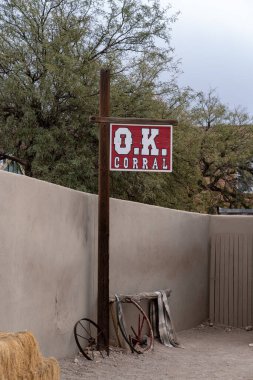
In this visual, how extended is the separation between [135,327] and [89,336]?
57.6 inches

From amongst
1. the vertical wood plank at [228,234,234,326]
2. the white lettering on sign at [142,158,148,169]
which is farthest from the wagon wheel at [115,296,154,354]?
the vertical wood plank at [228,234,234,326]

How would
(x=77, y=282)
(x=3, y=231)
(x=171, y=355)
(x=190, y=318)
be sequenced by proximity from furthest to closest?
1. (x=190, y=318)
2. (x=171, y=355)
3. (x=77, y=282)
4. (x=3, y=231)

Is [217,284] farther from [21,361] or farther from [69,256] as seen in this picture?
[21,361]

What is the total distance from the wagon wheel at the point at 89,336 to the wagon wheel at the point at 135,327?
1.53ft

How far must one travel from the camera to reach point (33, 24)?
17906mm

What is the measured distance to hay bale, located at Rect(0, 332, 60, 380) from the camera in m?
4.38

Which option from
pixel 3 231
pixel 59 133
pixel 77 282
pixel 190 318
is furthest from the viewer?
pixel 59 133

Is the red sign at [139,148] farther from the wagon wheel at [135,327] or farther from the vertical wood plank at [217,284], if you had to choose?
the vertical wood plank at [217,284]

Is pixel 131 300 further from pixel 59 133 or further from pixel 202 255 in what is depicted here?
pixel 59 133

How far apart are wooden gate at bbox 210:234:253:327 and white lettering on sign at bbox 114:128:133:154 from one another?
5252mm

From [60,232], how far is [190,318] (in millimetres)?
5744

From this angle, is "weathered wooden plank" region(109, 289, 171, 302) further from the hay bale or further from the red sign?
the hay bale

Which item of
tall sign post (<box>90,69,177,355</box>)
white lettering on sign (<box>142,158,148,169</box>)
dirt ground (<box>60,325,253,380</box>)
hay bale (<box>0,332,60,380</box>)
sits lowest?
dirt ground (<box>60,325,253,380</box>)

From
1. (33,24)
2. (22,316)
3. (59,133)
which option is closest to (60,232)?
(22,316)
